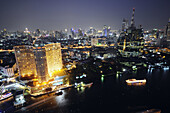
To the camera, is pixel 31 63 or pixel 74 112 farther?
pixel 31 63

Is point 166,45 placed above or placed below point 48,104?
above

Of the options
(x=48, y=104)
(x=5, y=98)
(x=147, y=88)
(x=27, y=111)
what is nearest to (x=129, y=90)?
(x=147, y=88)

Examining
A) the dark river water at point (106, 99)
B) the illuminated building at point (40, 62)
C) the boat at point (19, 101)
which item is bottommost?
the dark river water at point (106, 99)

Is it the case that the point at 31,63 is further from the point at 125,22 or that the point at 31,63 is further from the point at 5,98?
the point at 125,22

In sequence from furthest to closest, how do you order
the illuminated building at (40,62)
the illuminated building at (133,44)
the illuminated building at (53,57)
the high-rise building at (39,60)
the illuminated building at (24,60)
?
the illuminated building at (133,44) < the illuminated building at (53,57) < the illuminated building at (24,60) < the high-rise building at (39,60) < the illuminated building at (40,62)

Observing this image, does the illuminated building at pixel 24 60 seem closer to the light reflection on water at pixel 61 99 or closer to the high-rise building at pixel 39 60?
the high-rise building at pixel 39 60

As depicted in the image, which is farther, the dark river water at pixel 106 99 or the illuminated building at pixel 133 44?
the illuminated building at pixel 133 44

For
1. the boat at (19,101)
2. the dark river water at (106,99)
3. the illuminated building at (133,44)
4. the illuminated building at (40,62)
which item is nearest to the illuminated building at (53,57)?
the illuminated building at (40,62)
